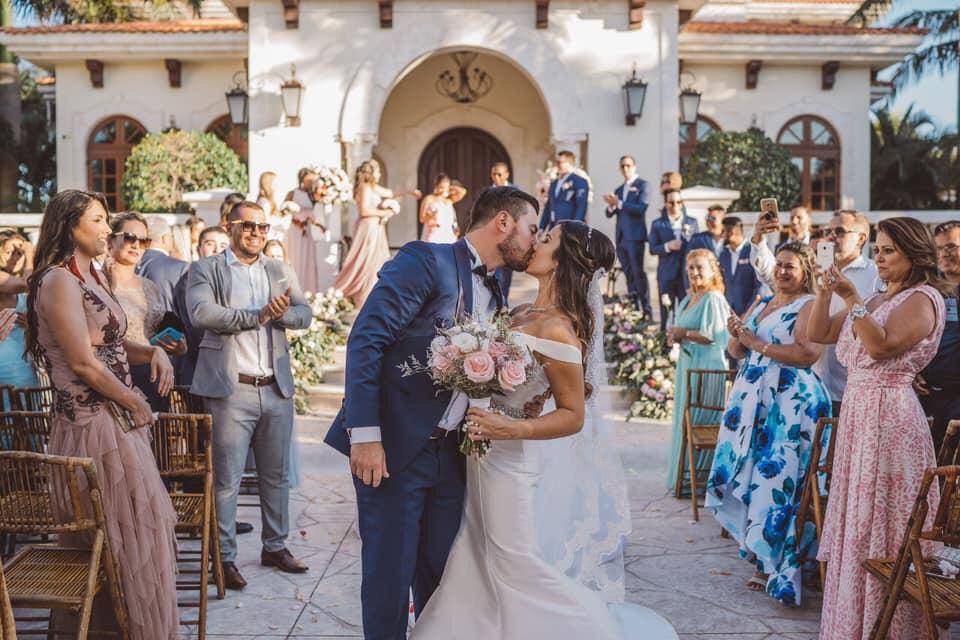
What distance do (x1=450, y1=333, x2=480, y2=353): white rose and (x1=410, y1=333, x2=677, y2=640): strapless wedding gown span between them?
32 centimetres

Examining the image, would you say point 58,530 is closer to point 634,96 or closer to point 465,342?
point 465,342

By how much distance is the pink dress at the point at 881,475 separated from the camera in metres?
4.36

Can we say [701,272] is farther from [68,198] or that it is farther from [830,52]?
[830,52]

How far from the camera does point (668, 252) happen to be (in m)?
11.9

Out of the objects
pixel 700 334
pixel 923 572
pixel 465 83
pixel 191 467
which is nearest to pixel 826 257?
pixel 923 572

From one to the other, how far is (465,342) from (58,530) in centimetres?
184

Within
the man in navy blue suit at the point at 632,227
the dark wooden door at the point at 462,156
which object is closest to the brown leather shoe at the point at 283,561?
the man in navy blue suit at the point at 632,227

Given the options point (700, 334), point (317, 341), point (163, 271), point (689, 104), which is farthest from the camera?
point (689, 104)

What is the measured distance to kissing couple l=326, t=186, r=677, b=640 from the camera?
3.66m

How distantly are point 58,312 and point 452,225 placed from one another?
10135 millimetres

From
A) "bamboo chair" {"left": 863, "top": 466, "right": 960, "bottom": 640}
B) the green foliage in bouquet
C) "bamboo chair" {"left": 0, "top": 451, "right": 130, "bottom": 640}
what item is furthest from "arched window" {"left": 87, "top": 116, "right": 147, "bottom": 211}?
"bamboo chair" {"left": 863, "top": 466, "right": 960, "bottom": 640}

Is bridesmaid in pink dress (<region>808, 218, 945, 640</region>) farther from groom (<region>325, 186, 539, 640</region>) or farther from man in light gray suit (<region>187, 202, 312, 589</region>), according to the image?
man in light gray suit (<region>187, 202, 312, 589</region>)

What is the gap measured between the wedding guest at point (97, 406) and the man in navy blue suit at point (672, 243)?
8387mm

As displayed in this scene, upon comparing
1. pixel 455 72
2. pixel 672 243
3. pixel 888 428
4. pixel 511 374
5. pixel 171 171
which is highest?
pixel 455 72
